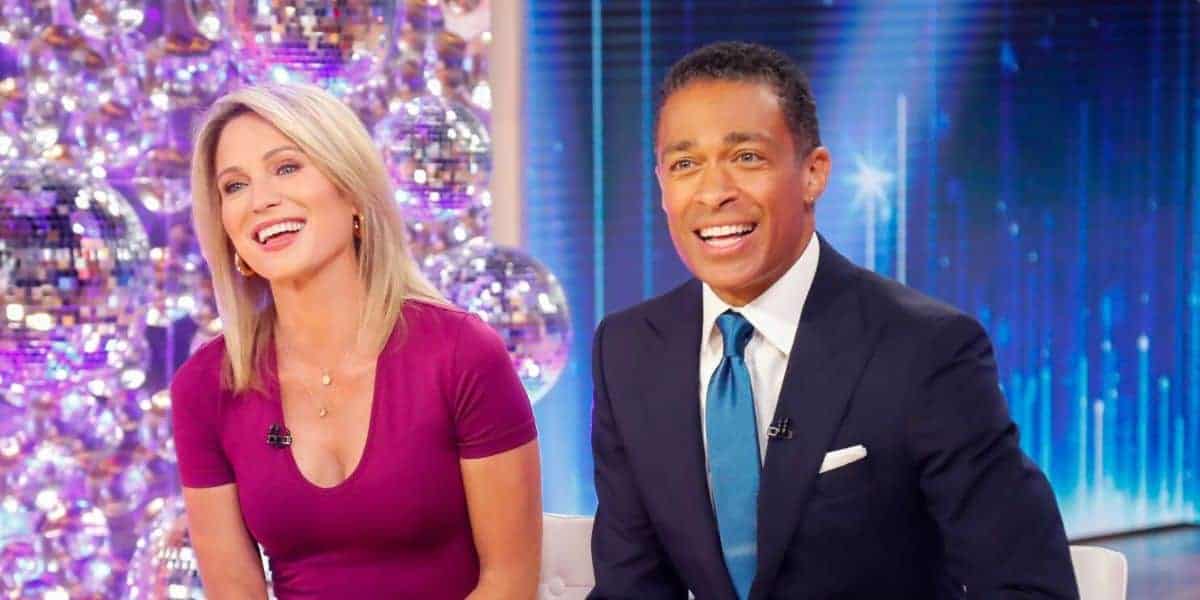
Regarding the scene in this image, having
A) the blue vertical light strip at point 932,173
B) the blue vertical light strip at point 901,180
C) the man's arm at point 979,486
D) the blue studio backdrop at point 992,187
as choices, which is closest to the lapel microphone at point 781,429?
the man's arm at point 979,486

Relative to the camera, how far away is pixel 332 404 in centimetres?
233

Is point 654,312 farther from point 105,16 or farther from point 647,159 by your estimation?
point 647,159

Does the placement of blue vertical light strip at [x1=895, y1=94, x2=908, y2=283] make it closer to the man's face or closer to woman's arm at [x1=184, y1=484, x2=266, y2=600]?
woman's arm at [x1=184, y1=484, x2=266, y2=600]

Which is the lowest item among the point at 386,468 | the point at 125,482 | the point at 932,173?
the point at 125,482

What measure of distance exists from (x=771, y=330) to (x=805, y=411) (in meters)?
0.12

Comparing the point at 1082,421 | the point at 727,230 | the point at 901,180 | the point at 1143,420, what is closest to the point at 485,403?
the point at 727,230

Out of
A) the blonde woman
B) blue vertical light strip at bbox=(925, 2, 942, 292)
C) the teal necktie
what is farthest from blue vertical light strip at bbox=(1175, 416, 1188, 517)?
the teal necktie

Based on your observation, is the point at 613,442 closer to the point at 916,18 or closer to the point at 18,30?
the point at 18,30

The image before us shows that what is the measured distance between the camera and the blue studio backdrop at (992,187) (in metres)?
5.01

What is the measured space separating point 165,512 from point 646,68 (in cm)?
246

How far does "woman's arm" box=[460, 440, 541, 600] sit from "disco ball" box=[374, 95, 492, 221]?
3.86 feet

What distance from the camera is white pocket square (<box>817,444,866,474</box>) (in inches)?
64.3

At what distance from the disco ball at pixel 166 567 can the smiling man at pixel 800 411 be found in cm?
166

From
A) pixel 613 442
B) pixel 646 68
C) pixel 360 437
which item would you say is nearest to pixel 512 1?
pixel 646 68
